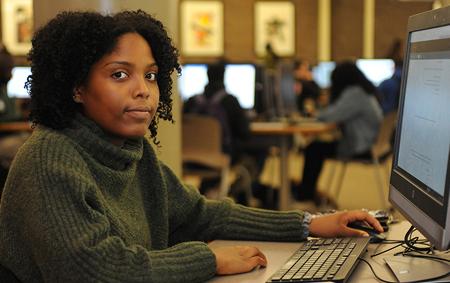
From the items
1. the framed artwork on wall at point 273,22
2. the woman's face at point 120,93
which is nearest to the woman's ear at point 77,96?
the woman's face at point 120,93

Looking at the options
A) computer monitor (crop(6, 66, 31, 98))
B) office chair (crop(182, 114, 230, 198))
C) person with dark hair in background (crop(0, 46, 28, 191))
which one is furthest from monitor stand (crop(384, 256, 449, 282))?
computer monitor (crop(6, 66, 31, 98))

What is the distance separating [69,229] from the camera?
45.6 inches

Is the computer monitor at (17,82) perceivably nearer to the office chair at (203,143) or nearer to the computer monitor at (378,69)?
the office chair at (203,143)

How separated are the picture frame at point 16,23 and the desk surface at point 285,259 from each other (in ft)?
27.4

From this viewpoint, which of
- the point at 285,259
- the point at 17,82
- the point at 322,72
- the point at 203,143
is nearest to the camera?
the point at 285,259

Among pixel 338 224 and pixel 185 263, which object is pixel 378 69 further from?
pixel 185 263

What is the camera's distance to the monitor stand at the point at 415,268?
4.18 feet

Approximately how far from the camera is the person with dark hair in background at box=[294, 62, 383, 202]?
5.59 m

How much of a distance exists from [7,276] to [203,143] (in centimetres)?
376

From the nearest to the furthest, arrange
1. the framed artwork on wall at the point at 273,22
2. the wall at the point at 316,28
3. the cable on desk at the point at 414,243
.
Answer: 1. the cable on desk at the point at 414,243
2. the wall at the point at 316,28
3. the framed artwork on wall at the point at 273,22

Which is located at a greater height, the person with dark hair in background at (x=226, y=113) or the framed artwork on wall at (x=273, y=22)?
the framed artwork on wall at (x=273, y=22)

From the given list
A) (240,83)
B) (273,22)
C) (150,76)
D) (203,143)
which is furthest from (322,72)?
(150,76)

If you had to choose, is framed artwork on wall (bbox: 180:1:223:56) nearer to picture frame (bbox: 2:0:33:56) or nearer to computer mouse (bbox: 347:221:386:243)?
picture frame (bbox: 2:0:33:56)

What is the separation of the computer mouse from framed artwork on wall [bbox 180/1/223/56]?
863 cm
